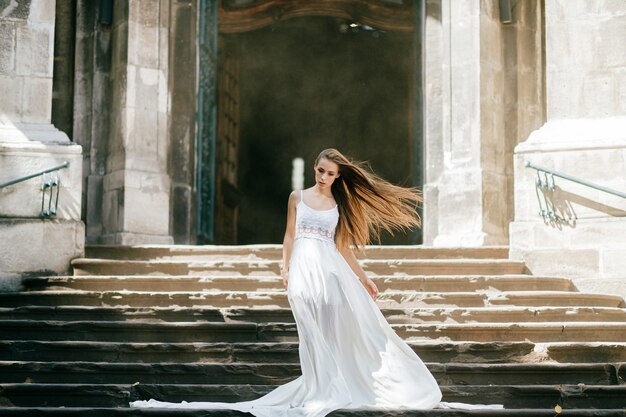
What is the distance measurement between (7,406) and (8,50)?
15.2ft

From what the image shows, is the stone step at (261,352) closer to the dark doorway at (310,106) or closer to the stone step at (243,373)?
the stone step at (243,373)

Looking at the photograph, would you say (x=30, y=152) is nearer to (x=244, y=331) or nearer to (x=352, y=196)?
(x=244, y=331)

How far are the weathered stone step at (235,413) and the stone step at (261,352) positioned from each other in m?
1.17

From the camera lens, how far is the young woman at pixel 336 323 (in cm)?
698

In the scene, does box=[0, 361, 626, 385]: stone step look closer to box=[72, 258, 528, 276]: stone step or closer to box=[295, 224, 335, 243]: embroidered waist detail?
box=[295, 224, 335, 243]: embroidered waist detail

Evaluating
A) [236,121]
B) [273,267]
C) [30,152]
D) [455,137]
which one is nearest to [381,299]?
[273,267]

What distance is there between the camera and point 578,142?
10656 millimetres

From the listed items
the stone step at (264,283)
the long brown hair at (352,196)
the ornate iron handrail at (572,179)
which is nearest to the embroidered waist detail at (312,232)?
the long brown hair at (352,196)

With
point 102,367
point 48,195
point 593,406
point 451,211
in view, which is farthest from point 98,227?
point 593,406

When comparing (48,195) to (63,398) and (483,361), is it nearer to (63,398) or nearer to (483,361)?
(63,398)

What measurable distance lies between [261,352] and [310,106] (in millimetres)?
13740

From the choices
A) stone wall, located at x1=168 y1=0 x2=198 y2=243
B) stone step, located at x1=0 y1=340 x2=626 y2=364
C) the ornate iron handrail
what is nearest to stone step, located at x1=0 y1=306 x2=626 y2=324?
stone step, located at x1=0 y1=340 x2=626 y2=364

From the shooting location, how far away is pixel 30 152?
10.8m

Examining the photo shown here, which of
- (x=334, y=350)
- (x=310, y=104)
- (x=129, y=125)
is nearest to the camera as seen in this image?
(x=334, y=350)
